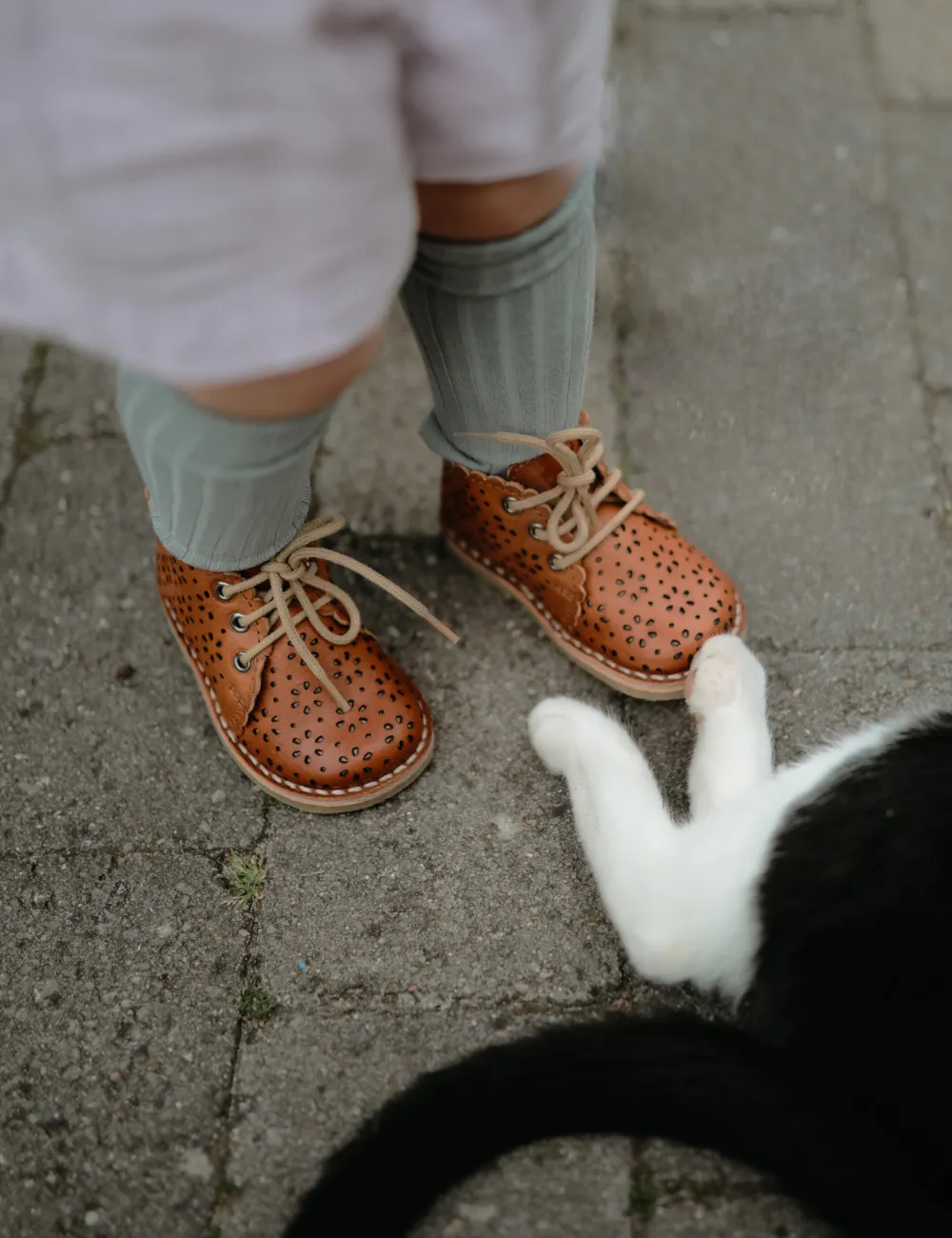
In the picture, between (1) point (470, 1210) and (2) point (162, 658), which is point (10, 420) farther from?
(1) point (470, 1210)

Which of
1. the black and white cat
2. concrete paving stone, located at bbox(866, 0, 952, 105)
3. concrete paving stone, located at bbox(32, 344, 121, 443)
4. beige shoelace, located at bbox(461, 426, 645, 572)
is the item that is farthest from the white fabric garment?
concrete paving stone, located at bbox(866, 0, 952, 105)

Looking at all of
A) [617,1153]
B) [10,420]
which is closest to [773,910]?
[617,1153]

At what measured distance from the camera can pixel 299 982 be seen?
107 cm

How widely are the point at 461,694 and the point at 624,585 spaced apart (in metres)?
0.23

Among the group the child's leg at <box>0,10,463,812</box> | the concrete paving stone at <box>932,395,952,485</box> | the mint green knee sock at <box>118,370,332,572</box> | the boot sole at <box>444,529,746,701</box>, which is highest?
the child's leg at <box>0,10,463,812</box>

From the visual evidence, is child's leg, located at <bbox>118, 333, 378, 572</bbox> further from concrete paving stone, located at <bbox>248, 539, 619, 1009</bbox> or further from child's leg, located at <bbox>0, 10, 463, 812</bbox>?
concrete paving stone, located at <bbox>248, 539, 619, 1009</bbox>

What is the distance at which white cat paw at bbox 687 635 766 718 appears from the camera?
114 cm

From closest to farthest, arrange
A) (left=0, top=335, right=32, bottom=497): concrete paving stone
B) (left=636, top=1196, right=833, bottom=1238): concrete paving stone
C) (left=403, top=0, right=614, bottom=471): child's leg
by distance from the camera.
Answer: (left=403, top=0, right=614, bottom=471): child's leg
(left=636, top=1196, right=833, bottom=1238): concrete paving stone
(left=0, top=335, right=32, bottom=497): concrete paving stone

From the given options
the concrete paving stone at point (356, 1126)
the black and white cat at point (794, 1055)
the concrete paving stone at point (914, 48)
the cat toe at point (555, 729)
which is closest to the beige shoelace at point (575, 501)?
the cat toe at point (555, 729)

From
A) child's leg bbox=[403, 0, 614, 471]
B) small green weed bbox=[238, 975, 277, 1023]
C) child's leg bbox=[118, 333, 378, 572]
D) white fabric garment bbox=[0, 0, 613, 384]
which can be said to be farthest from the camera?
small green weed bbox=[238, 975, 277, 1023]

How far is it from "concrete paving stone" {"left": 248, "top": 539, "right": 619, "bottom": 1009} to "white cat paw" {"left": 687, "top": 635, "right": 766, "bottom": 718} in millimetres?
135

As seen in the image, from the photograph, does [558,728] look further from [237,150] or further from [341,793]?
[237,150]

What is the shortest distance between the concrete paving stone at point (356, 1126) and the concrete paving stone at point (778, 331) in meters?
0.62

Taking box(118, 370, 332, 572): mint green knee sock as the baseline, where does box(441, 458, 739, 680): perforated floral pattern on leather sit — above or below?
below
